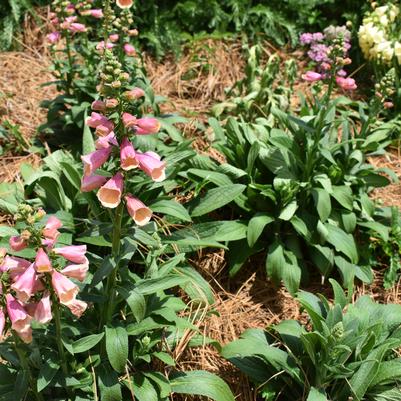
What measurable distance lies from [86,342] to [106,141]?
99cm

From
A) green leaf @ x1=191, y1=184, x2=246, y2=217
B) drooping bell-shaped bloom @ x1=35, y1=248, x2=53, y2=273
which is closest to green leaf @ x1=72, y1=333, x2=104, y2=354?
drooping bell-shaped bloom @ x1=35, y1=248, x2=53, y2=273

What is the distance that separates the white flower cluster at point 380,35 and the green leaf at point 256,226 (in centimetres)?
257

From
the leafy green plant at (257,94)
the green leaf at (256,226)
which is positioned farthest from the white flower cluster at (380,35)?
the green leaf at (256,226)

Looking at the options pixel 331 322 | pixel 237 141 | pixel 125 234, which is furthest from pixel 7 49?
pixel 331 322

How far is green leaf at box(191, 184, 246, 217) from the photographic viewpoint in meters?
3.80

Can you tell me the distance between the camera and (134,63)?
4.47 meters

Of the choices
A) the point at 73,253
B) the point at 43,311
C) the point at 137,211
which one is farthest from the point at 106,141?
the point at 43,311

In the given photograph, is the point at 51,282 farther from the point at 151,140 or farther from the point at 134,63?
the point at 134,63

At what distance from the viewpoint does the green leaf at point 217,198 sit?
12.5 feet

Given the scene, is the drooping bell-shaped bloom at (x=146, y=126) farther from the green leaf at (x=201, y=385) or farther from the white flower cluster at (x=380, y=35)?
the white flower cluster at (x=380, y=35)

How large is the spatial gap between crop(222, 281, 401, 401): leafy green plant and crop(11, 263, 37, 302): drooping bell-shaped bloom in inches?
56.5

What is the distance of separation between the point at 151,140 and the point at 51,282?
2.07 m

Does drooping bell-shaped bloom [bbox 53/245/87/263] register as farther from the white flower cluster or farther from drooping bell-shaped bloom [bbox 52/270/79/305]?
the white flower cluster

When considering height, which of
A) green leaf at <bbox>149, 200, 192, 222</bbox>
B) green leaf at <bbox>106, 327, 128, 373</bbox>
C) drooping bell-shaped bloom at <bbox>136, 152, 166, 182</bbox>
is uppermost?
drooping bell-shaped bloom at <bbox>136, 152, 166, 182</bbox>
